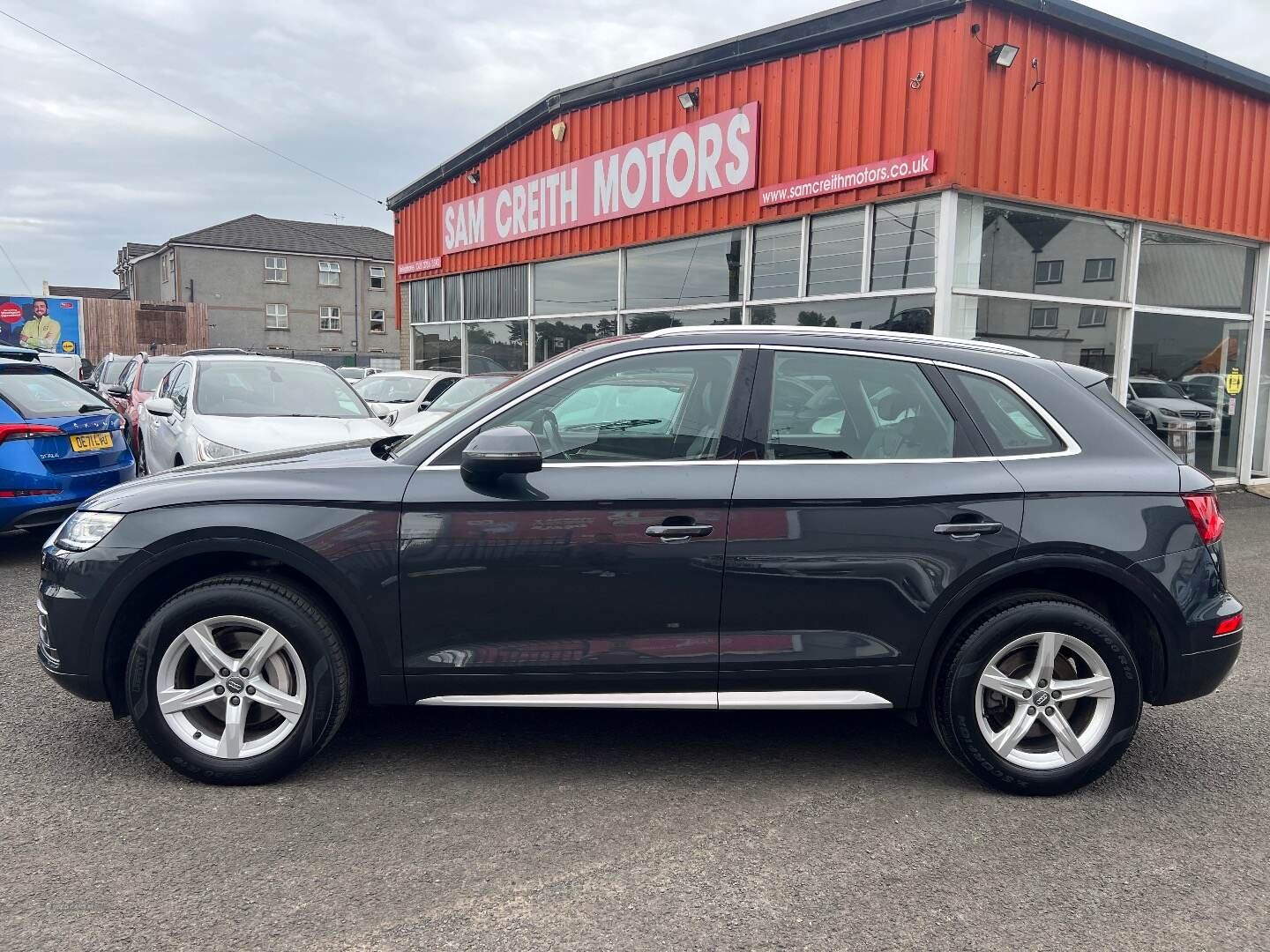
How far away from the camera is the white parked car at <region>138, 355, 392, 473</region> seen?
715 centimetres

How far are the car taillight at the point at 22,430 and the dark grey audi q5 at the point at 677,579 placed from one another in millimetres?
4002

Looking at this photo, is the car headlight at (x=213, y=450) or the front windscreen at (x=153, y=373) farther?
the front windscreen at (x=153, y=373)

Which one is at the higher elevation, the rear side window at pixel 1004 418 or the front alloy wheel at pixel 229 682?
the rear side window at pixel 1004 418

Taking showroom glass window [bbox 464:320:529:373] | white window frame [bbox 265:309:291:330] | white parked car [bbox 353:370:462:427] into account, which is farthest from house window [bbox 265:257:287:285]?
white parked car [bbox 353:370:462:427]

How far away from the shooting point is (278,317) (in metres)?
49.2

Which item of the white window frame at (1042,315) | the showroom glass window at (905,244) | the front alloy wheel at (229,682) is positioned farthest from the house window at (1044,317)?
the front alloy wheel at (229,682)

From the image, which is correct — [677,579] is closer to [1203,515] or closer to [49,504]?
[1203,515]

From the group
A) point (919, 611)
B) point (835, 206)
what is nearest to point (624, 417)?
point (919, 611)

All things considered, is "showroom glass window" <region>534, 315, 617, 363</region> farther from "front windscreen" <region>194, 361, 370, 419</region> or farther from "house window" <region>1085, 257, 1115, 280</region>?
"house window" <region>1085, 257, 1115, 280</region>

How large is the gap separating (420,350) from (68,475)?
1340 cm

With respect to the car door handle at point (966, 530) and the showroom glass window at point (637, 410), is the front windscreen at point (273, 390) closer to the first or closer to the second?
the showroom glass window at point (637, 410)

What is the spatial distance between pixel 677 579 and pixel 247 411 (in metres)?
5.79

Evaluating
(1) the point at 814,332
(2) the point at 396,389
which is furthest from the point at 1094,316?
(2) the point at 396,389

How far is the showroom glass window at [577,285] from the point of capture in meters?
13.4
